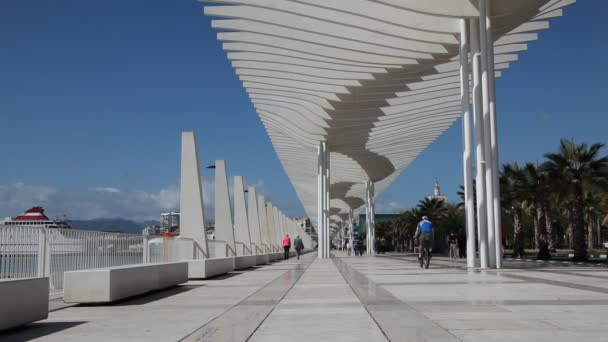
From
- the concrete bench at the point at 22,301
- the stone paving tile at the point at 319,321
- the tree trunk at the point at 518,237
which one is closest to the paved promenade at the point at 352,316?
the stone paving tile at the point at 319,321

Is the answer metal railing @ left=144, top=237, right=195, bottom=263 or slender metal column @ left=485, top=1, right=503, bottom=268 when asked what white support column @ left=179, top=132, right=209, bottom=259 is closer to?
metal railing @ left=144, top=237, right=195, bottom=263

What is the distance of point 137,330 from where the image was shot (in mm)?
5973

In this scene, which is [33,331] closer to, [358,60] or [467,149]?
[467,149]

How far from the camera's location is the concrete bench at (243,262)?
66.5 ft

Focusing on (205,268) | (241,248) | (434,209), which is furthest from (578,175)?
(434,209)

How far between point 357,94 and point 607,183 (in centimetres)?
1131

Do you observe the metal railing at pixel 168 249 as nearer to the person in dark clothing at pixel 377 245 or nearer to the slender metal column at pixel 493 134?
the slender metal column at pixel 493 134

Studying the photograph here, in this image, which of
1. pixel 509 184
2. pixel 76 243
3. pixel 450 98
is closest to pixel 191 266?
pixel 76 243

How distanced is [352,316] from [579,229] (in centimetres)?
2455

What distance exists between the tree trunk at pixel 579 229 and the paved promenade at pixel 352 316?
19.2 metres

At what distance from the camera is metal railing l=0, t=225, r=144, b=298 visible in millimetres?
7754

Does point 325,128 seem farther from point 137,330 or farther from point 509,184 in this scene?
point 137,330

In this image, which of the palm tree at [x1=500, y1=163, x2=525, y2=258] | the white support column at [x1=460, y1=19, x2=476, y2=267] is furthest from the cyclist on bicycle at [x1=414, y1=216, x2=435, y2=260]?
the palm tree at [x1=500, y1=163, x2=525, y2=258]

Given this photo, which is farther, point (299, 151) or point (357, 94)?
point (299, 151)
